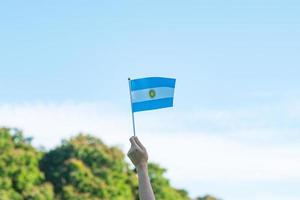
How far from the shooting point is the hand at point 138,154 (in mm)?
4914

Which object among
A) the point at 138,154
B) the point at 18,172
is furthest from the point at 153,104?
the point at 18,172

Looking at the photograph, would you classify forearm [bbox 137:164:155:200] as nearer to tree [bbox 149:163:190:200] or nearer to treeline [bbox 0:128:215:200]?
treeline [bbox 0:128:215:200]

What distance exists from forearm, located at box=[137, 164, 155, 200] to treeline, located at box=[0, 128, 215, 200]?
131ft

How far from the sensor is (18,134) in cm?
4825

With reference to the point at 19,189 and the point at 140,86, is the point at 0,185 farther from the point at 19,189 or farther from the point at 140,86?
the point at 140,86

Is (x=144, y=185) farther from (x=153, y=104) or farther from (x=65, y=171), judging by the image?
(x=65, y=171)

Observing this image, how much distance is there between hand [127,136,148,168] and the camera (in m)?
4.91

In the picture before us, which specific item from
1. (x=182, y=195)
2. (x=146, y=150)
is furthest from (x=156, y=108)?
(x=182, y=195)

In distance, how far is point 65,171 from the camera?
49656 mm

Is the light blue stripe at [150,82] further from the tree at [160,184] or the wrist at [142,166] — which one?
the tree at [160,184]

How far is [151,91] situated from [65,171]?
4355 centimetres

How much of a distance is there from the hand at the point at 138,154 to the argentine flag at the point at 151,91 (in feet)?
4.30

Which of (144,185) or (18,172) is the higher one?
(18,172)

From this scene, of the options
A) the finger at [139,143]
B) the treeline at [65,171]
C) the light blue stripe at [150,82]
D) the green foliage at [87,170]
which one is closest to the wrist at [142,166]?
the finger at [139,143]
